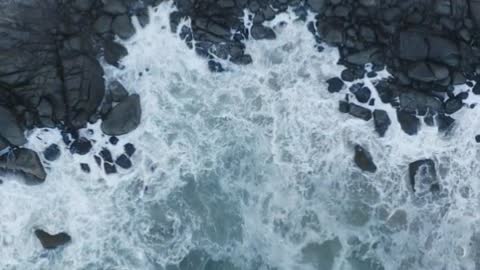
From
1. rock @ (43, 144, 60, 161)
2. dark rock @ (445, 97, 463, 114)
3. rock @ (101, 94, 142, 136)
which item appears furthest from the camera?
dark rock @ (445, 97, 463, 114)

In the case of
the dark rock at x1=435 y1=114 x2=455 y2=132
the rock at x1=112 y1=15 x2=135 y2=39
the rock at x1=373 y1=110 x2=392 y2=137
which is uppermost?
the rock at x1=112 y1=15 x2=135 y2=39

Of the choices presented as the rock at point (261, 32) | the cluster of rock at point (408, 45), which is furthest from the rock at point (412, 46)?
the rock at point (261, 32)

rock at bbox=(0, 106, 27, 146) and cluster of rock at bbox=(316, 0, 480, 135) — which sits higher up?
cluster of rock at bbox=(316, 0, 480, 135)

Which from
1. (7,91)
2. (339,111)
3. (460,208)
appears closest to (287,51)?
(339,111)

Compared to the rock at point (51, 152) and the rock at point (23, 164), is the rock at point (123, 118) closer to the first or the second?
the rock at point (51, 152)

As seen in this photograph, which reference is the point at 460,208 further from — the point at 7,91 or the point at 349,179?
the point at 7,91

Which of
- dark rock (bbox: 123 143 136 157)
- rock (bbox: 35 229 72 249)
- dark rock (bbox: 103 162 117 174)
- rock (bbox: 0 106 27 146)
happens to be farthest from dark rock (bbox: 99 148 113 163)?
rock (bbox: 35 229 72 249)

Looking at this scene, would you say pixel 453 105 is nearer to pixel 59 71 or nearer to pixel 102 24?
pixel 102 24

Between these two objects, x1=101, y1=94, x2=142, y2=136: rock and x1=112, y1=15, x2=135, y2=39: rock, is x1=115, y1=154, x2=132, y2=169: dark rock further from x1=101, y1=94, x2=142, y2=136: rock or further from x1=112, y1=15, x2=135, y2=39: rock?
x1=112, y1=15, x2=135, y2=39: rock
